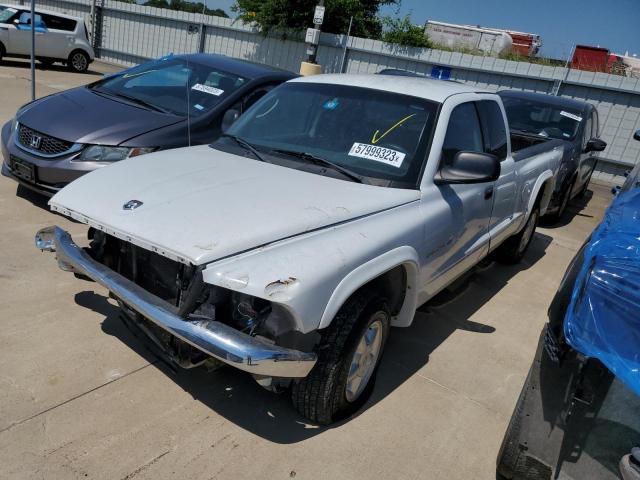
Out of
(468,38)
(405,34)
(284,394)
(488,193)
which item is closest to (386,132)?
(488,193)

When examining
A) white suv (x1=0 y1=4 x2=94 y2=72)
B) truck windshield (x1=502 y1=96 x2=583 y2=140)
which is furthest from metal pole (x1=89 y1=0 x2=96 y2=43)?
truck windshield (x1=502 y1=96 x2=583 y2=140)

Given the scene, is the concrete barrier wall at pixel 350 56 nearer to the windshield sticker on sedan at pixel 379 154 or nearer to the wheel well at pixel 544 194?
the wheel well at pixel 544 194

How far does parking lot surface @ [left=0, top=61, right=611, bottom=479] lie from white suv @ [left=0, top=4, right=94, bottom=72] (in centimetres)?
1307

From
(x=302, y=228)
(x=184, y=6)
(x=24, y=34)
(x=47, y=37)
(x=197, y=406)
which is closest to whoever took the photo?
(x=302, y=228)

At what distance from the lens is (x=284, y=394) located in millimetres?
3055

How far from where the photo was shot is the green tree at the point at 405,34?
14906 mm

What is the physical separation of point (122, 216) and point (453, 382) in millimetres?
2316

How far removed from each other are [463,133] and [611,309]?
82.9 inches

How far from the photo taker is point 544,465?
88.1 inches

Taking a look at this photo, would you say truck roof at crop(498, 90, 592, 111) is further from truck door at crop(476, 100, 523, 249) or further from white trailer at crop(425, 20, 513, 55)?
white trailer at crop(425, 20, 513, 55)

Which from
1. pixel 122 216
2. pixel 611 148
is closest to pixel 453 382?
pixel 122 216

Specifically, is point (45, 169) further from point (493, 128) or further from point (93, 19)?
point (93, 19)

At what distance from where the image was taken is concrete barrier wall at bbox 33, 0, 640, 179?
12.6 meters

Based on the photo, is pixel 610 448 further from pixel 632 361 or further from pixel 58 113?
pixel 58 113
